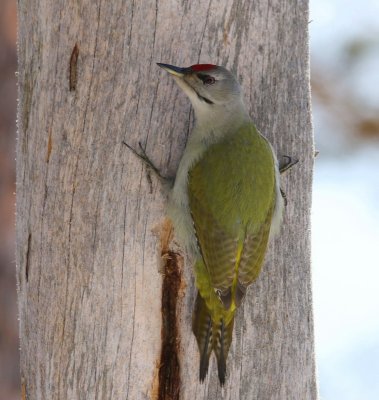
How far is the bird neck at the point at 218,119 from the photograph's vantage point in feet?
15.6

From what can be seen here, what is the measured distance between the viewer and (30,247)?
4.73 metres

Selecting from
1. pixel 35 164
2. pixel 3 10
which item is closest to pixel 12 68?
pixel 3 10

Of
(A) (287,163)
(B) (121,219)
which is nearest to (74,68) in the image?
(B) (121,219)

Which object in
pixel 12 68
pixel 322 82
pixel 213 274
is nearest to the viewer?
pixel 213 274

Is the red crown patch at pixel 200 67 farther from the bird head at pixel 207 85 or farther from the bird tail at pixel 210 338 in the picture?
the bird tail at pixel 210 338

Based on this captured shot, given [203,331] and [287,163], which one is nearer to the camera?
[203,331]

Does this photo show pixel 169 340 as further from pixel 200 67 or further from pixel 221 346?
pixel 200 67

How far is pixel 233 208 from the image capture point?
4656 mm

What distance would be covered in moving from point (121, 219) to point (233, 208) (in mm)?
585

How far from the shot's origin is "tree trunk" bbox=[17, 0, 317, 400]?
15.0 ft

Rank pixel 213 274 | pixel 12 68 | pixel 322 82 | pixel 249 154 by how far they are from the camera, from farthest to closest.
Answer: pixel 322 82 < pixel 12 68 < pixel 249 154 < pixel 213 274

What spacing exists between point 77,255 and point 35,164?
1.78 feet

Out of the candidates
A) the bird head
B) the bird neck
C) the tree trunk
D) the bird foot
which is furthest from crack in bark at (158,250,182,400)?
the bird head

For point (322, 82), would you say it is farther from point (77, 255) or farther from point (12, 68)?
point (77, 255)
